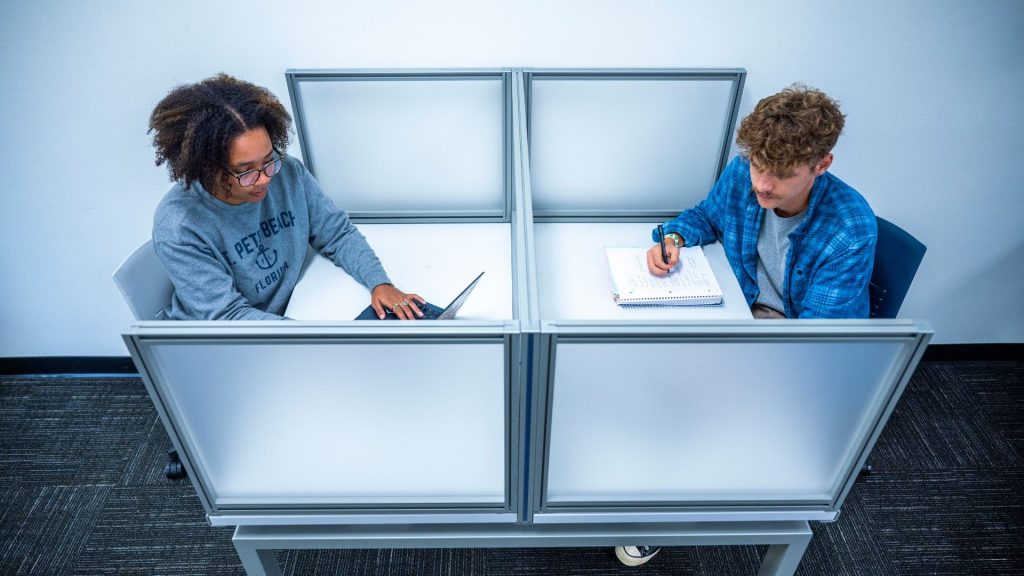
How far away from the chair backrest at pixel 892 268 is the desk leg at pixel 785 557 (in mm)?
543

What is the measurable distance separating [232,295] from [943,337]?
2266 millimetres

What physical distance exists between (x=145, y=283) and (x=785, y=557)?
1.41 metres

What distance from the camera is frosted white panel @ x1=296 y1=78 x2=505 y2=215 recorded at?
61.2 inches

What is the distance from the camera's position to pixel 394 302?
4.42 ft

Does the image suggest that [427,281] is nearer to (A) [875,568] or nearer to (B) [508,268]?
(B) [508,268]

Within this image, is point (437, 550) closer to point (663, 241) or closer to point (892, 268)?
point (663, 241)

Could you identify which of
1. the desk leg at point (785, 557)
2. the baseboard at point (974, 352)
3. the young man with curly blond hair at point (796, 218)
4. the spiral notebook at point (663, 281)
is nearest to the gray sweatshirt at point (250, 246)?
the spiral notebook at point (663, 281)

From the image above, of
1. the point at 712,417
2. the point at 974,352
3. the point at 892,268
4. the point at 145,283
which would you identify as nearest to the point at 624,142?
the point at 892,268

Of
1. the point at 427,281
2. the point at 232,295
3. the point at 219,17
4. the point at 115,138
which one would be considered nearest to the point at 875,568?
the point at 427,281

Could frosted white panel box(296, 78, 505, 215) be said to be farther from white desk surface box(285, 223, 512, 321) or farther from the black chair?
the black chair

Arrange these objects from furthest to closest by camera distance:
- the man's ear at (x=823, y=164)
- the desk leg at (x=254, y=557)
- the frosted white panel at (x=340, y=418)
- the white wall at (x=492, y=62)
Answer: the white wall at (x=492, y=62) → the man's ear at (x=823, y=164) → the desk leg at (x=254, y=557) → the frosted white panel at (x=340, y=418)

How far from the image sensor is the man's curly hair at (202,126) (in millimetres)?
1152

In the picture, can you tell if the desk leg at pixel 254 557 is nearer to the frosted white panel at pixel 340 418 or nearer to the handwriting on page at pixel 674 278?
the frosted white panel at pixel 340 418

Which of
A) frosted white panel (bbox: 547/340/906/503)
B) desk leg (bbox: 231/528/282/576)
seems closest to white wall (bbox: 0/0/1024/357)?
frosted white panel (bbox: 547/340/906/503)
